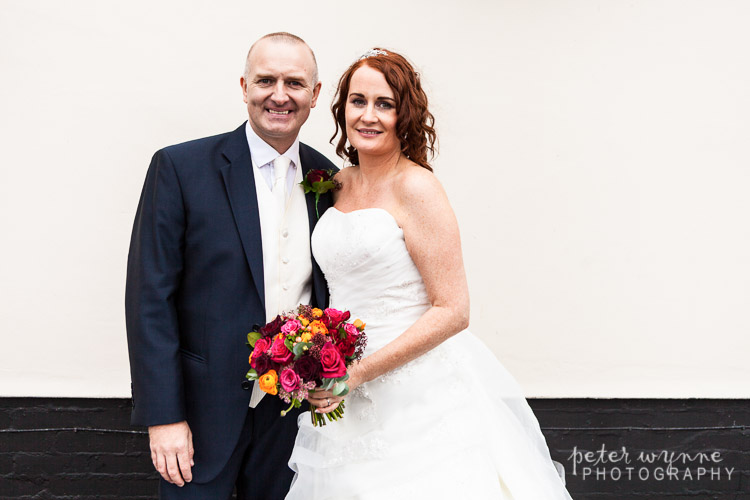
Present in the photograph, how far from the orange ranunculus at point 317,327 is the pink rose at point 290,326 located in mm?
40

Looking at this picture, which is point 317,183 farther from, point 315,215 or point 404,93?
point 404,93

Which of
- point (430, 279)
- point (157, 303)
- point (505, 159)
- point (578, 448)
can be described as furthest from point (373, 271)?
point (578, 448)

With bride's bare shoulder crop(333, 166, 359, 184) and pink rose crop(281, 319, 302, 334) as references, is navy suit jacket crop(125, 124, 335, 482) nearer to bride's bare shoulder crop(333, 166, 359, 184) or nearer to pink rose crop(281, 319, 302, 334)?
pink rose crop(281, 319, 302, 334)

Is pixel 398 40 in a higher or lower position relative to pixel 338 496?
higher

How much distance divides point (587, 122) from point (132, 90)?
230 cm

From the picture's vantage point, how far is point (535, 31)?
327cm

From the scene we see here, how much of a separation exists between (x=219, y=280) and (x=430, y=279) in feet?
2.45

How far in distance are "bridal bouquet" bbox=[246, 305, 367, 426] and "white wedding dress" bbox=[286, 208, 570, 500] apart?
0.87 feet

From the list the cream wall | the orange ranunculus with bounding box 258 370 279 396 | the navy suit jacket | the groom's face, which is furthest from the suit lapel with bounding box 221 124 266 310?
the cream wall

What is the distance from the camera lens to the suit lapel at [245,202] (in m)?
2.23

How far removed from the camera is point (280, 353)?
1.91 m

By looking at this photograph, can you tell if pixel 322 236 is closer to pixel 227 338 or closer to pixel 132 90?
pixel 227 338

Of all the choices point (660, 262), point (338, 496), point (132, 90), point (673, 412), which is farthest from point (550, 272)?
point (132, 90)

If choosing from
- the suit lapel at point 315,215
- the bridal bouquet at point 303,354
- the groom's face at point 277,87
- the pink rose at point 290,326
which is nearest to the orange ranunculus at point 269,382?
the bridal bouquet at point 303,354
